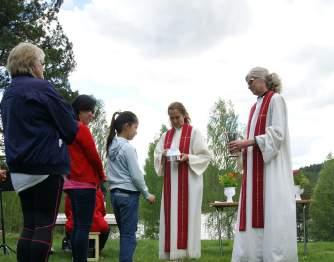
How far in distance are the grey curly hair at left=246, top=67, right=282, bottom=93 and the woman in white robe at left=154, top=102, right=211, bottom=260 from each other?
174cm

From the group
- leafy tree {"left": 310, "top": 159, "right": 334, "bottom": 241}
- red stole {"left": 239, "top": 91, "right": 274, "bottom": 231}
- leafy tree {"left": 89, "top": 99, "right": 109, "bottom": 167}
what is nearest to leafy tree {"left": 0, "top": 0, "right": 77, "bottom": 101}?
red stole {"left": 239, "top": 91, "right": 274, "bottom": 231}

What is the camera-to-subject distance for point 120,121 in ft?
18.6

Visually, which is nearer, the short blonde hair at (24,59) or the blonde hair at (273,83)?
the short blonde hair at (24,59)

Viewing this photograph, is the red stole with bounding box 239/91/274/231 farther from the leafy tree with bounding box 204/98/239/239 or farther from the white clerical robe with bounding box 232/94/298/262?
the leafy tree with bounding box 204/98/239/239

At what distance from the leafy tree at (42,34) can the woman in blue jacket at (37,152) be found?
16816 millimetres

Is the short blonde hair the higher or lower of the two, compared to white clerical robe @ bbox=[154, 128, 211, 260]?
higher

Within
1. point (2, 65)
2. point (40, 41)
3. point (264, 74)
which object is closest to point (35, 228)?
point (264, 74)

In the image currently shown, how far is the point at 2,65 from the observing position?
787 inches

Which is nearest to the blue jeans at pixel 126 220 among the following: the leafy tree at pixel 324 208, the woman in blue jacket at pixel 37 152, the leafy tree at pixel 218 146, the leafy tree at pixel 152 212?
the woman in blue jacket at pixel 37 152

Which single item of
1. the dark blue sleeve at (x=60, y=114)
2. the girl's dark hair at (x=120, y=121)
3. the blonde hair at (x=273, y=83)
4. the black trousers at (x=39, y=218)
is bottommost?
the black trousers at (x=39, y=218)

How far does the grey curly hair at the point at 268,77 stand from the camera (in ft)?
20.1

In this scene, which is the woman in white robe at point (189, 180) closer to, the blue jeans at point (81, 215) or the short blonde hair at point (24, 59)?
the blue jeans at point (81, 215)

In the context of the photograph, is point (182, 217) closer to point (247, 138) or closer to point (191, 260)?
point (191, 260)

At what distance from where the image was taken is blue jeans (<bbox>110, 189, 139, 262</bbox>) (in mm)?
5453
